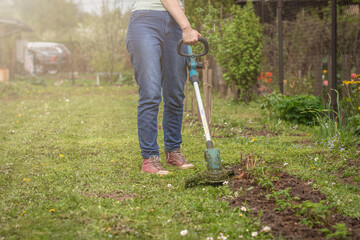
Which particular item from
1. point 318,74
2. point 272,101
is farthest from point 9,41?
point 318,74

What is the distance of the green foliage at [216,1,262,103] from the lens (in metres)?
7.61

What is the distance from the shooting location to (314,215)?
206cm

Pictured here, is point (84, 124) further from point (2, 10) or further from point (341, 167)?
point (2, 10)

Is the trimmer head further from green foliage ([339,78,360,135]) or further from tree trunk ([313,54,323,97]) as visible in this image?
tree trunk ([313,54,323,97])

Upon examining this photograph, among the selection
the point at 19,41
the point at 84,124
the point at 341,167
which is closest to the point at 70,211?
the point at 341,167

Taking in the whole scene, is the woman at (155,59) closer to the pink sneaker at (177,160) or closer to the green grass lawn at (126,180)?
the pink sneaker at (177,160)

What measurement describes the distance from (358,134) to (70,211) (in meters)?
3.05

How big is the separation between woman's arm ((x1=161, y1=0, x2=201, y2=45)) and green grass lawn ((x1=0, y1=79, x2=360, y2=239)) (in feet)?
3.33

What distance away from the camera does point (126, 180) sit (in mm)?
3082

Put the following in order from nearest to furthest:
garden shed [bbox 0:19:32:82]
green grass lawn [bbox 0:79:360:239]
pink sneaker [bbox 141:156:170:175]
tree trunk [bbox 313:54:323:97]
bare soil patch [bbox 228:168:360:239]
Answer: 1. bare soil patch [bbox 228:168:360:239]
2. green grass lawn [bbox 0:79:360:239]
3. pink sneaker [bbox 141:156:170:175]
4. tree trunk [bbox 313:54:323:97]
5. garden shed [bbox 0:19:32:82]

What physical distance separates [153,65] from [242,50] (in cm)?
468

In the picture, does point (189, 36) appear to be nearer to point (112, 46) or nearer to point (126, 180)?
point (126, 180)

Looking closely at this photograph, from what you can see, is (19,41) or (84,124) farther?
(19,41)

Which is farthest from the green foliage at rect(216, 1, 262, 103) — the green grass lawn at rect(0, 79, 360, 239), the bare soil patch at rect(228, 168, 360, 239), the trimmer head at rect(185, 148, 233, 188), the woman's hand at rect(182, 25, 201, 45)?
the trimmer head at rect(185, 148, 233, 188)
